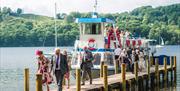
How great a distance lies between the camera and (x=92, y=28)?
4134 centimetres

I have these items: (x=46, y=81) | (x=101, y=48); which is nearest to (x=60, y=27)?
(x=101, y=48)

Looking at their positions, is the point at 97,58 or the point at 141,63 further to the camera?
the point at 141,63

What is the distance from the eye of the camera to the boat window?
135ft

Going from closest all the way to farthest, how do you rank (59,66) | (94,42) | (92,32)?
(59,66) < (94,42) < (92,32)

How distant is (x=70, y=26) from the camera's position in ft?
593

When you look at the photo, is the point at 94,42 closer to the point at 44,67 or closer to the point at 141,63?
the point at 141,63

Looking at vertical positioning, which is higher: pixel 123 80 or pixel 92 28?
pixel 92 28

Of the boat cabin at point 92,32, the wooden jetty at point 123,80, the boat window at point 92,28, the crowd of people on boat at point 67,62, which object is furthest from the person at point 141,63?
the boat window at point 92,28

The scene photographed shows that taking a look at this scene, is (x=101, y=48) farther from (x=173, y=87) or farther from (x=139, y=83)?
(x=173, y=87)

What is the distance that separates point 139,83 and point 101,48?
4.59m

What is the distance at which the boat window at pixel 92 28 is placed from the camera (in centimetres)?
4109

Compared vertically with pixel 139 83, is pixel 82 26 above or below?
above

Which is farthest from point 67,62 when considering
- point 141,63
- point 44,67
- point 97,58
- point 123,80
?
point 141,63

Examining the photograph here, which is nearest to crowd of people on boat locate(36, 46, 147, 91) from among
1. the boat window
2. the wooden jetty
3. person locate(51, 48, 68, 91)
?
person locate(51, 48, 68, 91)
